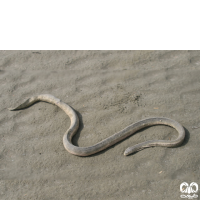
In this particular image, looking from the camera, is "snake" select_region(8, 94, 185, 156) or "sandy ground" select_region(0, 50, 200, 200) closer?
"sandy ground" select_region(0, 50, 200, 200)

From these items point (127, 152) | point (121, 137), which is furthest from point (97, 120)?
point (127, 152)

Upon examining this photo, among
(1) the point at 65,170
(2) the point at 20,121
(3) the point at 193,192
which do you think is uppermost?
(2) the point at 20,121

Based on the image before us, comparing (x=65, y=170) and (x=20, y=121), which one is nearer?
(x=65, y=170)

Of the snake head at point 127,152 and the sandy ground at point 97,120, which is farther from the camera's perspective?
the snake head at point 127,152

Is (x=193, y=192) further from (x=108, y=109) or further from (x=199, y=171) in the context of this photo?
(x=108, y=109)

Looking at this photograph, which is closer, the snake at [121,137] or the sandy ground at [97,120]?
the sandy ground at [97,120]

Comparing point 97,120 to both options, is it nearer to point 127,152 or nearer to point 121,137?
point 121,137

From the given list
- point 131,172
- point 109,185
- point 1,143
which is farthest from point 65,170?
point 1,143

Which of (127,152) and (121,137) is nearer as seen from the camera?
(127,152)
